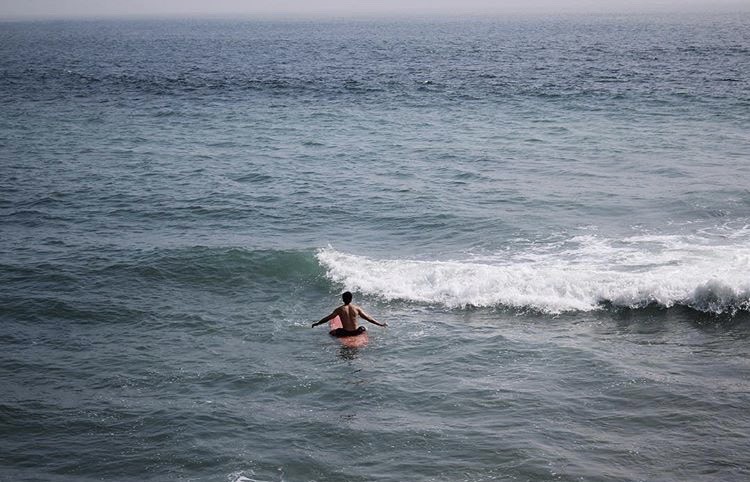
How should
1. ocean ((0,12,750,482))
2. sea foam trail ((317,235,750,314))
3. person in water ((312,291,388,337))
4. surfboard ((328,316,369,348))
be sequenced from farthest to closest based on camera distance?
1. sea foam trail ((317,235,750,314))
2. person in water ((312,291,388,337))
3. surfboard ((328,316,369,348))
4. ocean ((0,12,750,482))

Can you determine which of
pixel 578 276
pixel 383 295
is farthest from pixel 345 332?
pixel 578 276

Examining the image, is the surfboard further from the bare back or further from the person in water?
the bare back

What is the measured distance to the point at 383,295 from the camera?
66.6 feet

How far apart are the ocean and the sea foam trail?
8 cm

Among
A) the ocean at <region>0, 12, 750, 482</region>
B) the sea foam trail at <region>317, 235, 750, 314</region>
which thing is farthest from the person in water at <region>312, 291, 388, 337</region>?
the sea foam trail at <region>317, 235, 750, 314</region>

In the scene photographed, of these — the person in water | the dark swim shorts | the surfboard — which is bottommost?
the surfboard

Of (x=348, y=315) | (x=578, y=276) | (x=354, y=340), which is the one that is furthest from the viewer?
(x=578, y=276)

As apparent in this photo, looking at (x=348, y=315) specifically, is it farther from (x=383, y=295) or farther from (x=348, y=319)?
(x=383, y=295)

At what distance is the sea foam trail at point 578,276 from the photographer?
1895 centimetres

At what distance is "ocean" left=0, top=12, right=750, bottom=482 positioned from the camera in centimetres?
1337

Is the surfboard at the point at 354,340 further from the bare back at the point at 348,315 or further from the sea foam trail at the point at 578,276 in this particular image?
the sea foam trail at the point at 578,276

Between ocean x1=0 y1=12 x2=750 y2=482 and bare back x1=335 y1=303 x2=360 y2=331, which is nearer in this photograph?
ocean x1=0 y1=12 x2=750 y2=482

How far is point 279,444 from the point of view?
13445mm

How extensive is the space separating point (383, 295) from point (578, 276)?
→ 17.0 feet
